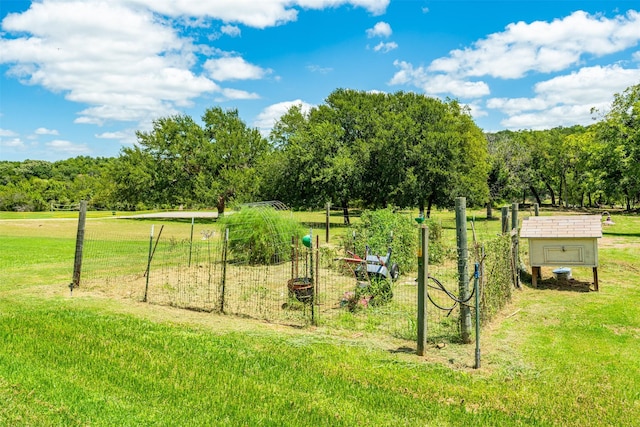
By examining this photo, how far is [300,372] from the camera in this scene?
504 cm

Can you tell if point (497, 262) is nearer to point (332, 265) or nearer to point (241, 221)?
point (332, 265)

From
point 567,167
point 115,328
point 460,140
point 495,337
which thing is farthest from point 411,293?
point 567,167

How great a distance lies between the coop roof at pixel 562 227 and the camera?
9.10 m

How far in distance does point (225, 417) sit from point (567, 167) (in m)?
53.9

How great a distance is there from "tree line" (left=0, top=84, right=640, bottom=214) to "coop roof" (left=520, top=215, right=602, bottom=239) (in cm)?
1466

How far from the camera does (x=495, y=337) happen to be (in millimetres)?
6285

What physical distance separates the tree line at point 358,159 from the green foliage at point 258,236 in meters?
8.18

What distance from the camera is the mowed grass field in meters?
4.03

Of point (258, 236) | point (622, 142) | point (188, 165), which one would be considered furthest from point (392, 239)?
point (188, 165)

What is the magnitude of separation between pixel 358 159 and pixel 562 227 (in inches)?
764

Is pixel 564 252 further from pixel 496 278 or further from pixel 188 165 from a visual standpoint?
pixel 188 165

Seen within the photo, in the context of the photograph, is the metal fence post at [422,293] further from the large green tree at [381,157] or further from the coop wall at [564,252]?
the large green tree at [381,157]

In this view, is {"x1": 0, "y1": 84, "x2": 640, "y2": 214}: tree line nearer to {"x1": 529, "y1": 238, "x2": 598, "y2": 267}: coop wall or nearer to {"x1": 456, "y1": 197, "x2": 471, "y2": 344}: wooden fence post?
{"x1": 529, "y1": 238, "x2": 598, "y2": 267}: coop wall

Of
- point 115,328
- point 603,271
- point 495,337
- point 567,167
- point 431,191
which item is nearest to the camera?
point 495,337
